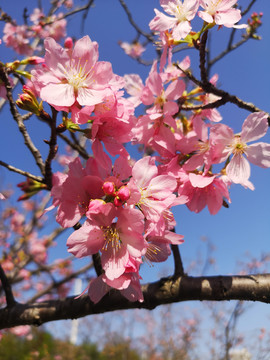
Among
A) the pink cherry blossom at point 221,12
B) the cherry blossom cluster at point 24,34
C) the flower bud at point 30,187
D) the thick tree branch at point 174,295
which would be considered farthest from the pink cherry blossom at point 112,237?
the cherry blossom cluster at point 24,34

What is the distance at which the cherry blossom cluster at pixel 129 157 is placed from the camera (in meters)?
0.89

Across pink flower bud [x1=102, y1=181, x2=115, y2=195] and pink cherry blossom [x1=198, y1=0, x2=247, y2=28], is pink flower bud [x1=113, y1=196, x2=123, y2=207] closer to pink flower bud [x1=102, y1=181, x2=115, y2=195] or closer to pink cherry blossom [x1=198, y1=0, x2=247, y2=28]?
pink flower bud [x1=102, y1=181, x2=115, y2=195]

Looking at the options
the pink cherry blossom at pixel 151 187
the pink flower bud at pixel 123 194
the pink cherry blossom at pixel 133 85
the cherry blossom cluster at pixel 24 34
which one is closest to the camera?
the pink flower bud at pixel 123 194

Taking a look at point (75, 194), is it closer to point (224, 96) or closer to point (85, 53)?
point (85, 53)

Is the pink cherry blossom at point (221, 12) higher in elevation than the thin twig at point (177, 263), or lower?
higher

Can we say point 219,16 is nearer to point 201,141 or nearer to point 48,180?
point 201,141

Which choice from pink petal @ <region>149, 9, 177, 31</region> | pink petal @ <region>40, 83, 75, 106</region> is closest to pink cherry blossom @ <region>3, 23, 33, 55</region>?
pink petal @ <region>149, 9, 177, 31</region>

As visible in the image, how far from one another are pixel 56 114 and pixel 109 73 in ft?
0.77

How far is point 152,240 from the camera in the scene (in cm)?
108

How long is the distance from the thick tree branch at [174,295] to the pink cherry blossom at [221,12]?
43.2 inches

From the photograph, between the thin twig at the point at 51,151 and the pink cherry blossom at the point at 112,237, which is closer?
the pink cherry blossom at the point at 112,237

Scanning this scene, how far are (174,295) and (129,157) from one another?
69 centimetres

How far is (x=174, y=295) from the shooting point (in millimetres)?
1314

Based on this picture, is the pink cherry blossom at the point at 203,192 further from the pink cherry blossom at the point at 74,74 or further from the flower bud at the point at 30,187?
the flower bud at the point at 30,187
